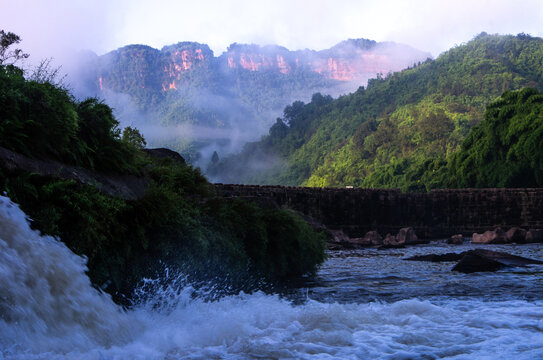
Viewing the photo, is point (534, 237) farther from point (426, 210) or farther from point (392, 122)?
point (392, 122)

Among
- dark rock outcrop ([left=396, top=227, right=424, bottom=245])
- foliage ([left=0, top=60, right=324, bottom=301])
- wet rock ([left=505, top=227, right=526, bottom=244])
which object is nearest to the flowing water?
foliage ([left=0, top=60, right=324, bottom=301])

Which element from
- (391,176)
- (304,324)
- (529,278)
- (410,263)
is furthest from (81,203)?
(391,176)

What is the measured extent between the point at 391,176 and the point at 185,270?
174 feet

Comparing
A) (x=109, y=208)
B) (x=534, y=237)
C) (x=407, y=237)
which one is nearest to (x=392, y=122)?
(x=407, y=237)

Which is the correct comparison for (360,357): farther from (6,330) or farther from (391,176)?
(391,176)

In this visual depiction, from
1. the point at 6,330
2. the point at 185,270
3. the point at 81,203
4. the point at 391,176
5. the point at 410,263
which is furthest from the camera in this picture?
the point at 391,176

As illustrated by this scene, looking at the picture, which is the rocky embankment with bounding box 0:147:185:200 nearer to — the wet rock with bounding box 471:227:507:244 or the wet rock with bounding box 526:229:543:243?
the wet rock with bounding box 471:227:507:244

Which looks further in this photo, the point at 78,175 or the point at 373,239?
the point at 373,239

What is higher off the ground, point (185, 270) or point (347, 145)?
point (347, 145)

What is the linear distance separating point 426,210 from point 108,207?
27.6 metres

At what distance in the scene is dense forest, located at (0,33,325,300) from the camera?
4637mm

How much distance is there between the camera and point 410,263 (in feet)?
43.1

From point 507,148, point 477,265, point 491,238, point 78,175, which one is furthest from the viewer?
point 507,148

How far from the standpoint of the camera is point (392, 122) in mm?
78875
